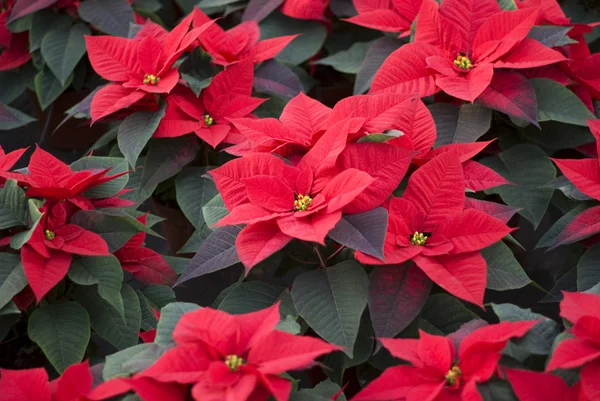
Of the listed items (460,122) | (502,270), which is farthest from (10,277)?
(460,122)

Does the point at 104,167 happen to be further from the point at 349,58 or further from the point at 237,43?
the point at 349,58

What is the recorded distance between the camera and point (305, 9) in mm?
1450

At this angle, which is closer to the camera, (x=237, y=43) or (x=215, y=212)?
(x=215, y=212)

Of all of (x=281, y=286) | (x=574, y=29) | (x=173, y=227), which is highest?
(x=574, y=29)

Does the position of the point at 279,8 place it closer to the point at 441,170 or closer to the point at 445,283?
the point at 441,170

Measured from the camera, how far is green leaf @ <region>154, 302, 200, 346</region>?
73 centimetres

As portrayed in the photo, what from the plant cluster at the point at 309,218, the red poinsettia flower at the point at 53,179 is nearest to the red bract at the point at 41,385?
the plant cluster at the point at 309,218

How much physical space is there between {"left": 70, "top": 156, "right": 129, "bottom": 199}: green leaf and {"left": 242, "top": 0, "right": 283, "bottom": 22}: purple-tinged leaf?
22.3 inches

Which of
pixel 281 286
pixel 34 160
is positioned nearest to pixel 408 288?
pixel 281 286

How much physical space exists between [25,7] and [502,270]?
3.27ft

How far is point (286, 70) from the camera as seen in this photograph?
4.25ft

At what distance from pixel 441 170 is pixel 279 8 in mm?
769

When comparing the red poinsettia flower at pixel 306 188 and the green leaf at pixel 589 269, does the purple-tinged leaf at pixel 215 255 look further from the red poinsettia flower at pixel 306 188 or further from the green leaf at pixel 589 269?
the green leaf at pixel 589 269

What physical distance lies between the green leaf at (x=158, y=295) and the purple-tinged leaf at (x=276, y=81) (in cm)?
42
